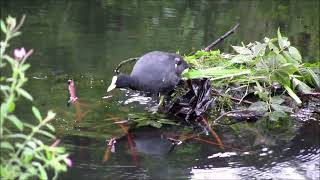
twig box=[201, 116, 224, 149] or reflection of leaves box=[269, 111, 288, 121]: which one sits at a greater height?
reflection of leaves box=[269, 111, 288, 121]

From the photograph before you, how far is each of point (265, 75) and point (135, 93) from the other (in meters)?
1.10

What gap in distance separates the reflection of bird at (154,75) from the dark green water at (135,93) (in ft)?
0.92

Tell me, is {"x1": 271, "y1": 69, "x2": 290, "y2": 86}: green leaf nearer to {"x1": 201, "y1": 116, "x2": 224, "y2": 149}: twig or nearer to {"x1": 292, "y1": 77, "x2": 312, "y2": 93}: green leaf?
{"x1": 292, "y1": 77, "x2": 312, "y2": 93}: green leaf

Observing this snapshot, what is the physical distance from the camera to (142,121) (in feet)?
13.3

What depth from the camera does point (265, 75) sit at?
4.36 m

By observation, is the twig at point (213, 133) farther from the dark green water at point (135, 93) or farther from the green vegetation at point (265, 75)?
the green vegetation at point (265, 75)

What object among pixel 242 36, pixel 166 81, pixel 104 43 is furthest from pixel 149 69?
pixel 242 36

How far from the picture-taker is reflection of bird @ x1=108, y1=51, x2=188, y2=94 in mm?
3951

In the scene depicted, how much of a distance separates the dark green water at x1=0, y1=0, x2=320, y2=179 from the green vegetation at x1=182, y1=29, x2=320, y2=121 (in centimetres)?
23

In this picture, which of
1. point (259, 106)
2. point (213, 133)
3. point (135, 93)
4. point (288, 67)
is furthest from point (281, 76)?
point (135, 93)

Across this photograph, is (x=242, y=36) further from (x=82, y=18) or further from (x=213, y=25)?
(x=82, y=18)

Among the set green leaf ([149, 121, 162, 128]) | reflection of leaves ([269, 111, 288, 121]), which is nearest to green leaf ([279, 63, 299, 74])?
reflection of leaves ([269, 111, 288, 121])

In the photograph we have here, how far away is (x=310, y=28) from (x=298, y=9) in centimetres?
147

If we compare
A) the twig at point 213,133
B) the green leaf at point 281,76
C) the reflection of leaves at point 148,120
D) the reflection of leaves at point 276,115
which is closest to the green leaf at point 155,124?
the reflection of leaves at point 148,120
